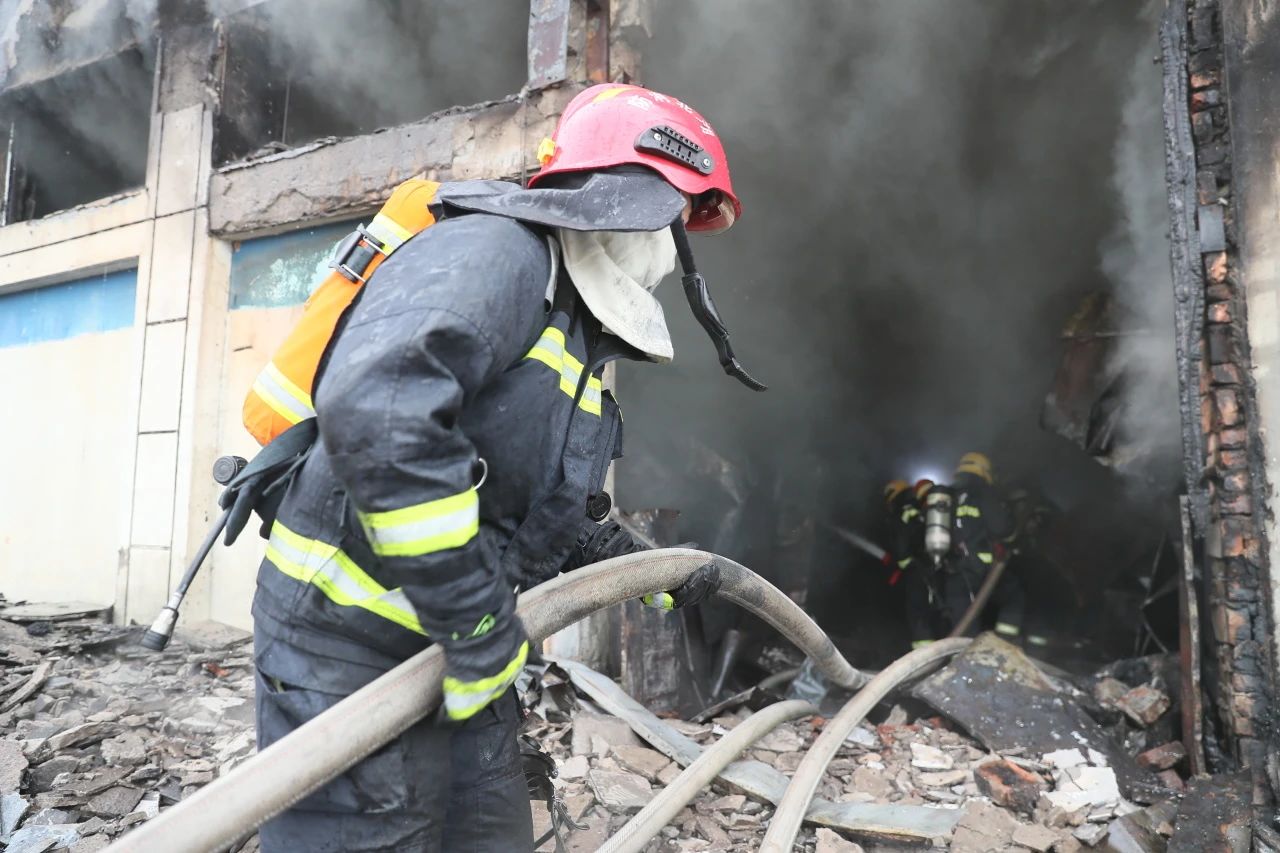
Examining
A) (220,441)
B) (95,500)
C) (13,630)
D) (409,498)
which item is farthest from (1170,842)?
(95,500)

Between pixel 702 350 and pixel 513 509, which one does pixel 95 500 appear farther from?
pixel 513 509

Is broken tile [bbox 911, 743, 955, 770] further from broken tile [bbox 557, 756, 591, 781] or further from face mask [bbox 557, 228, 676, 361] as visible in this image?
face mask [bbox 557, 228, 676, 361]

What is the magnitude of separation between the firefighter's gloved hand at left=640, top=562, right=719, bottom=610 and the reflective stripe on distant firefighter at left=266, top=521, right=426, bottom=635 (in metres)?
0.91

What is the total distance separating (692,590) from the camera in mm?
2232

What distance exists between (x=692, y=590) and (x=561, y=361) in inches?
39.7

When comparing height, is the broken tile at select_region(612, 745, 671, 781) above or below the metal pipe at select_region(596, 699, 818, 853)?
below

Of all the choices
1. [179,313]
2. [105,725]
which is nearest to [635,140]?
[105,725]

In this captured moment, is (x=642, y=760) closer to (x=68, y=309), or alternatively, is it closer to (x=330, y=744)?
(x=330, y=744)

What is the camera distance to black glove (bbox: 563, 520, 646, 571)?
209cm

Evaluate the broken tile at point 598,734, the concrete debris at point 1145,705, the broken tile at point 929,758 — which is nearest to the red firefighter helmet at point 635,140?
the broken tile at point 598,734

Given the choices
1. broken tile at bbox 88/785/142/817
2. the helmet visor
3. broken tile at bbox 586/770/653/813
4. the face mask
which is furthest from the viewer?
broken tile at bbox 586/770/653/813

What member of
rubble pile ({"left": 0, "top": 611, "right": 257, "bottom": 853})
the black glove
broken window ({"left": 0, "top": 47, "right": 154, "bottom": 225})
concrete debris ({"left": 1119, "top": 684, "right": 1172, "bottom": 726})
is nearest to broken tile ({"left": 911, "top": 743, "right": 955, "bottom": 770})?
concrete debris ({"left": 1119, "top": 684, "right": 1172, "bottom": 726})

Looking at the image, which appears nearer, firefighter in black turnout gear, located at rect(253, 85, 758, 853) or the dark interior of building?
firefighter in black turnout gear, located at rect(253, 85, 758, 853)

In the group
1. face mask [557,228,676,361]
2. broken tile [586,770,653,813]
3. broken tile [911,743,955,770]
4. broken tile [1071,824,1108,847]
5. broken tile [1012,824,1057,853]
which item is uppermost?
face mask [557,228,676,361]
